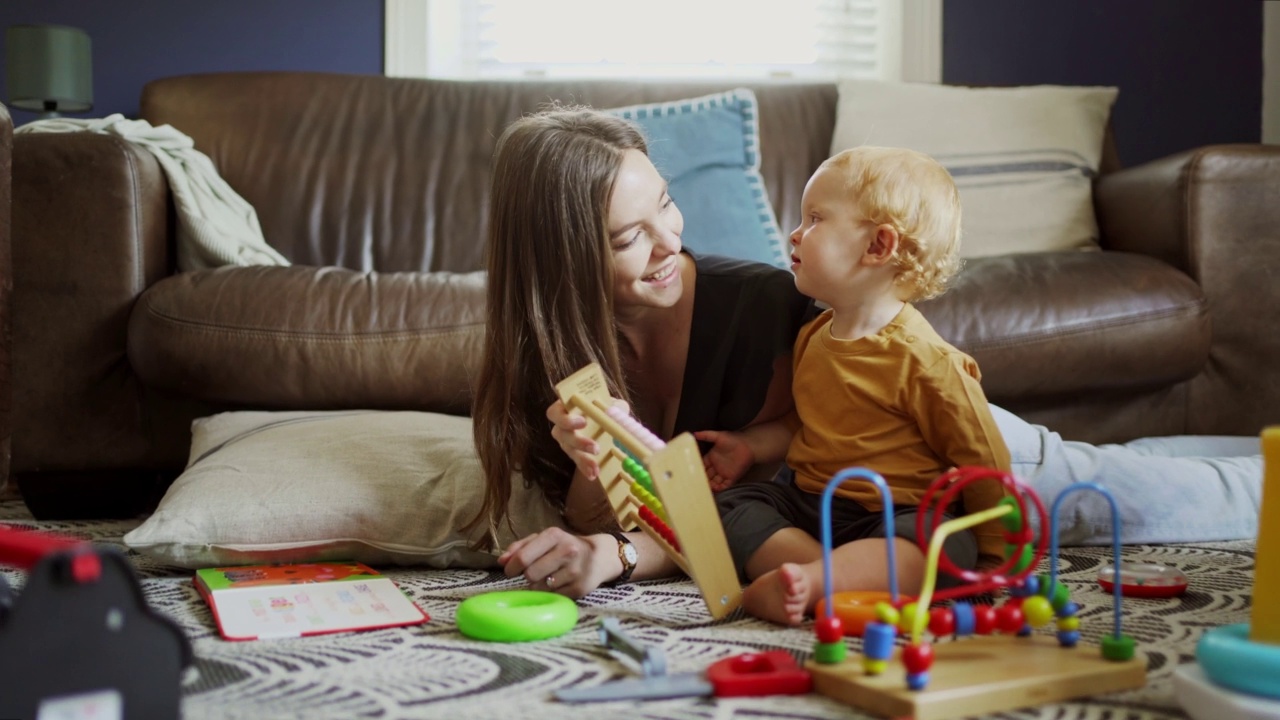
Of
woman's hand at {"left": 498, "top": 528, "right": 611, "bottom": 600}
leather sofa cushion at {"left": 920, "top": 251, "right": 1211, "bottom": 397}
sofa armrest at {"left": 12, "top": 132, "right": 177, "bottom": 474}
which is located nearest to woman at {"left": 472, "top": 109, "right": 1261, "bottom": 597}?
woman's hand at {"left": 498, "top": 528, "right": 611, "bottom": 600}

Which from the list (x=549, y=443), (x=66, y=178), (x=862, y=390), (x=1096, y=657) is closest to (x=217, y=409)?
(x=66, y=178)

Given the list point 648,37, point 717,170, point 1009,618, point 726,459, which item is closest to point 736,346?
point 726,459

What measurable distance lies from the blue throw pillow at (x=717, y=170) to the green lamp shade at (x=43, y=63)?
4.58 feet

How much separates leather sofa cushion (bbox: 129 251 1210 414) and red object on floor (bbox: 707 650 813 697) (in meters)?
1.03

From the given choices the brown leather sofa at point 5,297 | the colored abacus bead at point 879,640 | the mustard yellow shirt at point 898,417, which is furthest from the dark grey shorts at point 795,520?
the brown leather sofa at point 5,297

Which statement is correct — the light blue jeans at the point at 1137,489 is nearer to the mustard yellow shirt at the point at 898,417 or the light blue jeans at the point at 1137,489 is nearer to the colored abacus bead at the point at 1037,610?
the mustard yellow shirt at the point at 898,417

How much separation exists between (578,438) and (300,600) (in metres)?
0.35

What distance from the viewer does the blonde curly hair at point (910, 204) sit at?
127cm

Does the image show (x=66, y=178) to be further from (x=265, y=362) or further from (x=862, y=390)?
(x=862, y=390)

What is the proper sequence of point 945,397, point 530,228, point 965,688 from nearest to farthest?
1. point 965,688
2. point 945,397
3. point 530,228

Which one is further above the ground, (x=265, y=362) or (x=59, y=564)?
(x=59, y=564)

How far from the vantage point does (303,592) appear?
1.25 meters

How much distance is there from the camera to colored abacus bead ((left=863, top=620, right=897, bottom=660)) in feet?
2.81

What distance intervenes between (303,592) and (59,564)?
1.74ft
